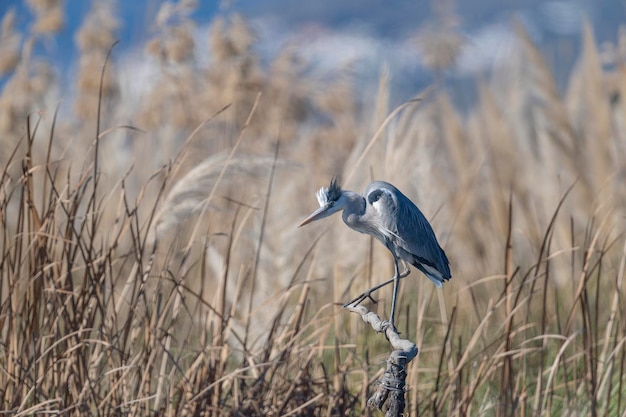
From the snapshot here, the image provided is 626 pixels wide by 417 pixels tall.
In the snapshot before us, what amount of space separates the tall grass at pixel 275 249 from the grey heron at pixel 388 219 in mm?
620

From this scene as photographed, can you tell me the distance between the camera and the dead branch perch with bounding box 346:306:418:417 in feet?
3.90

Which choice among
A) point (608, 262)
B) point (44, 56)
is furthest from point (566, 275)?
point (44, 56)

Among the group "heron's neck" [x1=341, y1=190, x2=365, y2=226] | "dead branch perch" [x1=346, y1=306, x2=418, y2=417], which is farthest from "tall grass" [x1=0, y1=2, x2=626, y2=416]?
"heron's neck" [x1=341, y1=190, x2=365, y2=226]

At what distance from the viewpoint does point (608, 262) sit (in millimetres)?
3848

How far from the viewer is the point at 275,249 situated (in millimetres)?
3598

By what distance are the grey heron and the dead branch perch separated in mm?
22

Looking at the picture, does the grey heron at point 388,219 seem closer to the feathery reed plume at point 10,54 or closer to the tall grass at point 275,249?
the tall grass at point 275,249

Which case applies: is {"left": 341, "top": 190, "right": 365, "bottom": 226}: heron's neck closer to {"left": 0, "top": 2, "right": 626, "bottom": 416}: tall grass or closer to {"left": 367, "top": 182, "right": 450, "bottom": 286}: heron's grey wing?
{"left": 367, "top": 182, "right": 450, "bottom": 286}: heron's grey wing

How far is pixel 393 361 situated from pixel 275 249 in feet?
7.88

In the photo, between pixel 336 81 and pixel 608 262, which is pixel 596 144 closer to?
pixel 608 262

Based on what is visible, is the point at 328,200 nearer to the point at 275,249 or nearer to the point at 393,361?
the point at 393,361

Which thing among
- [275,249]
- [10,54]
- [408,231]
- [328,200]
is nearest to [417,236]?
[408,231]

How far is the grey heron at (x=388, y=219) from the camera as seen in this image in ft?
3.63

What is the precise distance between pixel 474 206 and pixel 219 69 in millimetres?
1588
